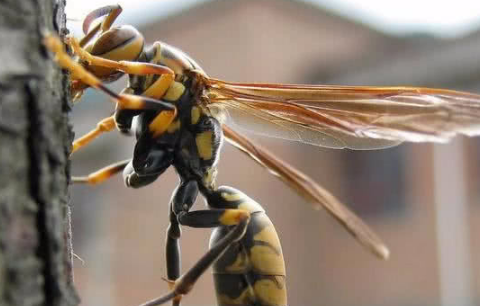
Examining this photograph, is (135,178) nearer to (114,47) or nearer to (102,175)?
(102,175)

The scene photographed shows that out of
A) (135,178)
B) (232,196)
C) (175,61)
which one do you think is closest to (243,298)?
(232,196)

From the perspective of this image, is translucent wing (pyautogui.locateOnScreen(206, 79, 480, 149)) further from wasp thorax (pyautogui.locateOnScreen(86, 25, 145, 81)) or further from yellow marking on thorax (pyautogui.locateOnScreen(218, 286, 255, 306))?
yellow marking on thorax (pyautogui.locateOnScreen(218, 286, 255, 306))

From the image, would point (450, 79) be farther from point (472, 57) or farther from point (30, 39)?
point (30, 39)

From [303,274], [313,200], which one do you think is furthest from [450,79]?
[313,200]

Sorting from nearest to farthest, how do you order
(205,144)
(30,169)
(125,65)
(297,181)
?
(30,169)
(125,65)
(205,144)
(297,181)

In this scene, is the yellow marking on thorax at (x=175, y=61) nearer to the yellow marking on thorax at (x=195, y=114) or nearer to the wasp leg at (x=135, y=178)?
the yellow marking on thorax at (x=195, y=114)

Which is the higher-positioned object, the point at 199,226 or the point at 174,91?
the point at 174,91

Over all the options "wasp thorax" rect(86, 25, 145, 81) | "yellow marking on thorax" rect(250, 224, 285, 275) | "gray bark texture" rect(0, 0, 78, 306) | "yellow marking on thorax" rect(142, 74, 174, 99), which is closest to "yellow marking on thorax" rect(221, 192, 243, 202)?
"yellow marking on thorax" rect(250, 224, 285, 275)
